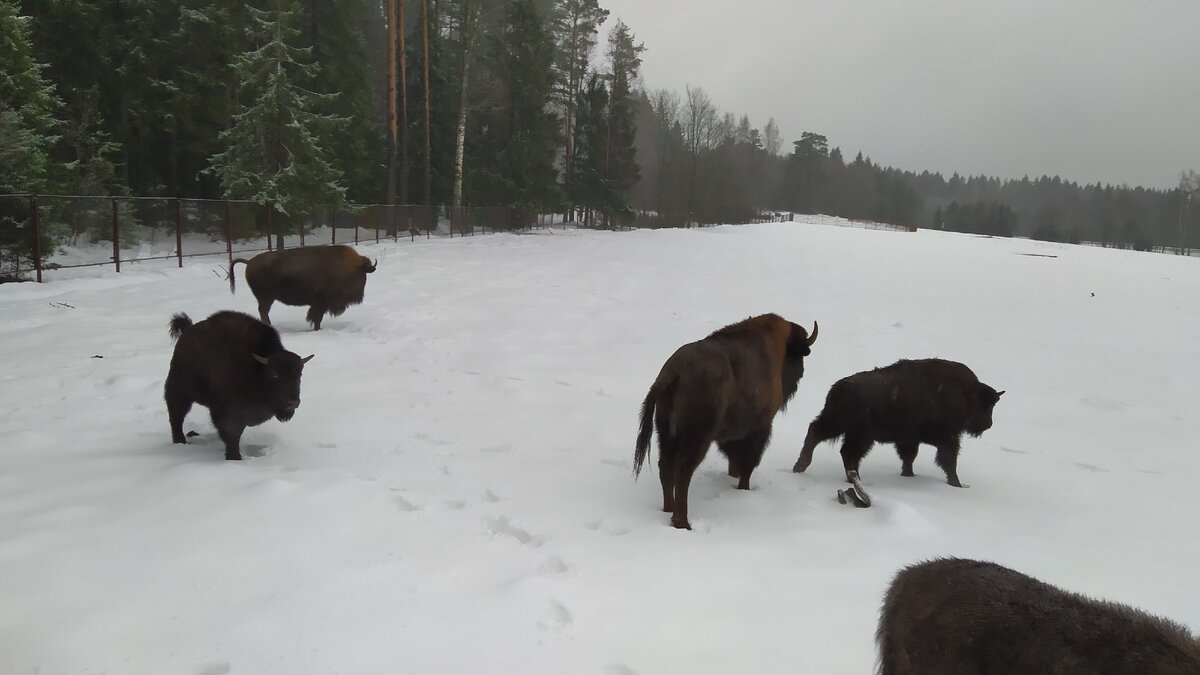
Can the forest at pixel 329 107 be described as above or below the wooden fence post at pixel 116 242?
above

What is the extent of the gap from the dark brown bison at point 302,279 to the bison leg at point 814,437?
819 centimetres

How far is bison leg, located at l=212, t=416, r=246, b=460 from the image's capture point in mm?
5312

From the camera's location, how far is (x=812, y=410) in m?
8.98

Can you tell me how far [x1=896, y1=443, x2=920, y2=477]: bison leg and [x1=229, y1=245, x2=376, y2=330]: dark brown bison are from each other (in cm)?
892

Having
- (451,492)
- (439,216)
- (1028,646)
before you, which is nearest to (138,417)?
(451,492)

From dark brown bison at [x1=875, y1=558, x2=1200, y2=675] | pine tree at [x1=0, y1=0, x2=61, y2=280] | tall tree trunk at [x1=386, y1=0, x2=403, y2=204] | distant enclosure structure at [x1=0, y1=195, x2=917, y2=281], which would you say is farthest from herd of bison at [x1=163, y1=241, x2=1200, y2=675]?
tall tree trunk at [x1=386, y1=0, x2=403, y2=204]

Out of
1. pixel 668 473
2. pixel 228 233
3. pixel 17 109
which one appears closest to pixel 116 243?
pixel 17 109

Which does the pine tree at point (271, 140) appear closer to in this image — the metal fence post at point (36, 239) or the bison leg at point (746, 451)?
the metal fence post at point (36, 239)

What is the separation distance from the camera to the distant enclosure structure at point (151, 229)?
13.3 metres

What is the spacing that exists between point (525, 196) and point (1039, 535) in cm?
3986

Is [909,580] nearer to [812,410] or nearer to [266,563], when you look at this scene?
[266,563]

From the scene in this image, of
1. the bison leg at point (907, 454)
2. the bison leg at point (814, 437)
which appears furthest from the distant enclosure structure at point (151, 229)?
the bison leg at point (907, 454)

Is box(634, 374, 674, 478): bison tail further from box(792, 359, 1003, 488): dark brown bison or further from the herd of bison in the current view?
box(792, 359, 1003, 488): dark brown bison

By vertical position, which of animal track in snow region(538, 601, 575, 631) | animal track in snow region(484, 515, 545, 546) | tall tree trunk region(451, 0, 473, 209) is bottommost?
animal track in snow region(484, 515, 545, 546)
